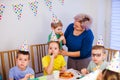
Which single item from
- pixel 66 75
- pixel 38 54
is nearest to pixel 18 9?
pixel 38 54

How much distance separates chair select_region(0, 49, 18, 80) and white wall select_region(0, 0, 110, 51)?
144 mm

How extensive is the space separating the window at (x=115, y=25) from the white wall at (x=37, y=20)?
0.58ft

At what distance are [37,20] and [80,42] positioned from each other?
0.74m

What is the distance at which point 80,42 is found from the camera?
2.40 m

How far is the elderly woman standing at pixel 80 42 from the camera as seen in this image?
7.82 feet

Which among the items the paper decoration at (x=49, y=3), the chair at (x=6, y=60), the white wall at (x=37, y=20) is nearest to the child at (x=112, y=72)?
the chair at (x=6, y=60)

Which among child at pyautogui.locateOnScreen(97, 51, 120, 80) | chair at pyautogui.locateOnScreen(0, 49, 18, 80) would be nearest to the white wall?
chair at pyautogui.locateOnScreen(0, 49, 18, 80)

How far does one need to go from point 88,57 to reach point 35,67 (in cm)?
80

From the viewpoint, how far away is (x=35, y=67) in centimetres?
278

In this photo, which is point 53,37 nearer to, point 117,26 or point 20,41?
point 20,41

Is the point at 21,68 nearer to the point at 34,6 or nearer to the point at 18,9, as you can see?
the point at 18,9

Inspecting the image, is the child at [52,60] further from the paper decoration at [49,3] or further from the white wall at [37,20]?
the paper decoration at [49,3]

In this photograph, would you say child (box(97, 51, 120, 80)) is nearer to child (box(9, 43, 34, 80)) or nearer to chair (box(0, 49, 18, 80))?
child (box(9, 43, 34, 80))

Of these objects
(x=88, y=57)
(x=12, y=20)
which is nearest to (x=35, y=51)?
(x=12, y=20)
